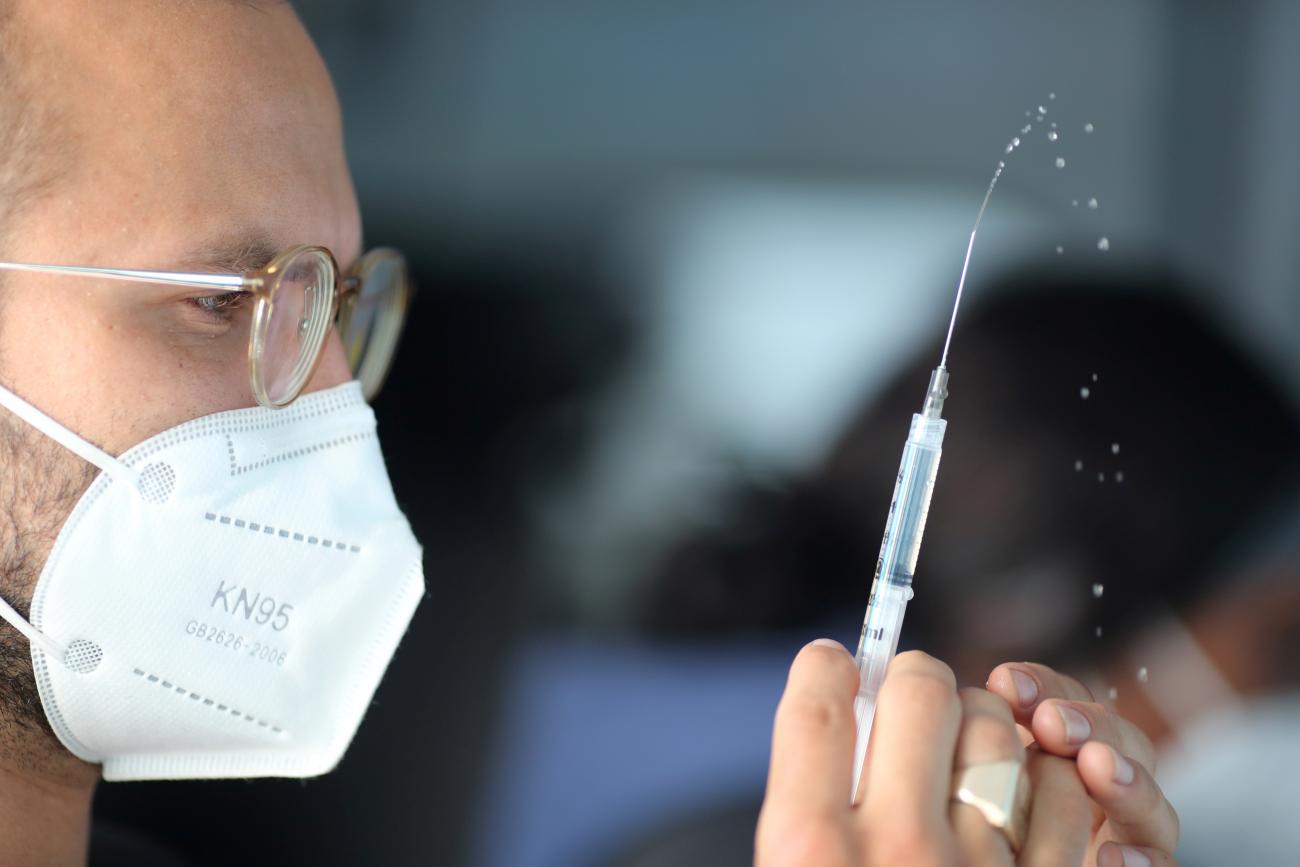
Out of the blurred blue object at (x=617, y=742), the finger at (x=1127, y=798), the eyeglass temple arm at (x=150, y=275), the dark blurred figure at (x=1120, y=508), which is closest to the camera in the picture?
the finger at (x=1127, y=798)

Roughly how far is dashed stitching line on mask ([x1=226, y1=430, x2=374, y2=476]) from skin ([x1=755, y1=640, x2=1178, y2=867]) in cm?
48

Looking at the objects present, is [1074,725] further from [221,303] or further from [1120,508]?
[1120,508]

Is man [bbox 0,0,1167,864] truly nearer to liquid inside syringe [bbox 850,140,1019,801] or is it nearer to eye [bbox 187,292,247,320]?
eye [bbox 187,292,247,320]

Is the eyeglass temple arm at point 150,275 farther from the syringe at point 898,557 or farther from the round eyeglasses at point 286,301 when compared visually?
the syringe at point 898,557

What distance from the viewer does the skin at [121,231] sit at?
0.87m

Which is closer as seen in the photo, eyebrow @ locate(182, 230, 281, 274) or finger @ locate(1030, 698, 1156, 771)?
finger @ locate(1030, 698, 1156, 771)

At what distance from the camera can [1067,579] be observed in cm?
168

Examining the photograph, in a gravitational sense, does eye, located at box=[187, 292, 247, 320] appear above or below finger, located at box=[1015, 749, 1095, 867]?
above

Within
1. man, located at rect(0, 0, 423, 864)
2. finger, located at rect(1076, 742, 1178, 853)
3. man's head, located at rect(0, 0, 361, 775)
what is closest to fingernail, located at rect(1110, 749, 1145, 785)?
finger, located at rect(1076, 742, 1178, 853)

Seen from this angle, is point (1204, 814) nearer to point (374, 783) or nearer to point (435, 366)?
point (374, 783)

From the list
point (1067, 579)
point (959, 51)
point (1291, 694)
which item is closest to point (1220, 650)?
point (1291, 694)

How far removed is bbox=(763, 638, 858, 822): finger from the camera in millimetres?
643

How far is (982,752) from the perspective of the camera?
26.6 inches

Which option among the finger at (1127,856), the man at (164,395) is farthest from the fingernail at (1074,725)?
the man at (164,395)
